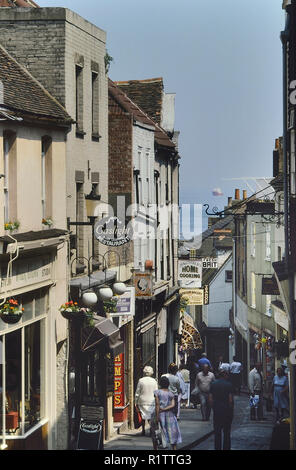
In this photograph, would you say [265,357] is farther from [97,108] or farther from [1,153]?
[1,153]

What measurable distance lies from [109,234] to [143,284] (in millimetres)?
6857

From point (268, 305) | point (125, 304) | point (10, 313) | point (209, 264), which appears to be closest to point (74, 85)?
point (125, 304)

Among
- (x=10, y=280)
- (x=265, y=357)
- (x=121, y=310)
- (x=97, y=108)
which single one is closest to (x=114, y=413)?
(x=121, y=310)

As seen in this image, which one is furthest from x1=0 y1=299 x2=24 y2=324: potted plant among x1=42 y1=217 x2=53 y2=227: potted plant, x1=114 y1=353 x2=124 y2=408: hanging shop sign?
x1=114 y1=353 x2=124 y2=408: hanging shop sign

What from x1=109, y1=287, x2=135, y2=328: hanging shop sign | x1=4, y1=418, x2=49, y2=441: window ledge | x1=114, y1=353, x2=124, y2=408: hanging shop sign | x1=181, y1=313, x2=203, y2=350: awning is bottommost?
x1=181, y1=313, x2=203, y2=350: awning

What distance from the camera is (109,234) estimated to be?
78.2 ft

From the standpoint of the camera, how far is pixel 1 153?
59.2ft

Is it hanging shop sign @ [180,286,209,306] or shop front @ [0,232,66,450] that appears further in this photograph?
hanging shop sign @ [180,286,209,306]

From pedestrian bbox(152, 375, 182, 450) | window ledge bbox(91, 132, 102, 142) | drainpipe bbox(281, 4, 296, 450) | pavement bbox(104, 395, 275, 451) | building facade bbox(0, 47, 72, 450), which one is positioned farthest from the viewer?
window ledge bbox(91, 132, 102, 142)

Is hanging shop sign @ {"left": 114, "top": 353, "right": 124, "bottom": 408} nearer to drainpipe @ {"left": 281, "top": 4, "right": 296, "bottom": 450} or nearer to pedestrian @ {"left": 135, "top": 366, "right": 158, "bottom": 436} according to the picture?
drainpipe @ {"left": 281, "top": 4, "right": 296, "bottom": 450}

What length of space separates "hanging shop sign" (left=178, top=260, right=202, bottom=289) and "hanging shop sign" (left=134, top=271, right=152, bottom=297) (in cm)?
950

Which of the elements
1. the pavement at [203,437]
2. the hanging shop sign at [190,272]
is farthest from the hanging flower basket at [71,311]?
the hanging shop sign at [190,272]

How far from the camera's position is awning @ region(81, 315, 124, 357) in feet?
76.2
